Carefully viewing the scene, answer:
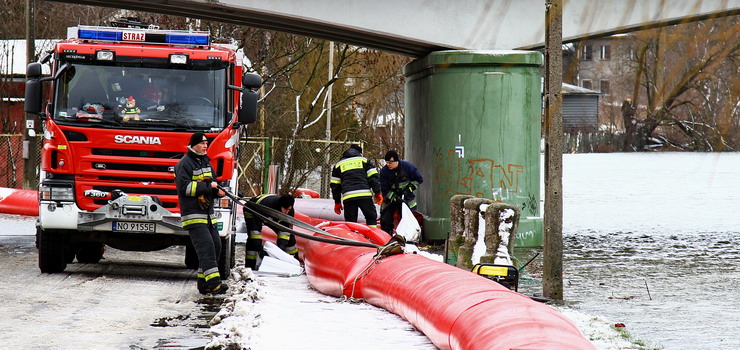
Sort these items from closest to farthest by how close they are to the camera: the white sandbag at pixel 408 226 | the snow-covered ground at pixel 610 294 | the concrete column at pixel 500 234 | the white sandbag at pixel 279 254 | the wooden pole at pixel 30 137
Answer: the snow-covered ground at pixel 610 294, the concrete column at pixel 500 234, the white sandbag at pixel 279 254, the white sandbag at pixel 408 226, the wooden pole at pixel 30 137

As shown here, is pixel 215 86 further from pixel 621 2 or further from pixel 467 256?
pixel 621 2

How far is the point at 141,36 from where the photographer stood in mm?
12352

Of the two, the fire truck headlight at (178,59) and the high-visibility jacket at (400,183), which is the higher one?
the fire truck headlight at (178,59)

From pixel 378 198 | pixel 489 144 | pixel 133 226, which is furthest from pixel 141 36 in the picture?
pixel 489 144

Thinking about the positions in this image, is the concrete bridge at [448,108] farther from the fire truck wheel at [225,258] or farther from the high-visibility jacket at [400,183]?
the fire truck wheel at [225,258]

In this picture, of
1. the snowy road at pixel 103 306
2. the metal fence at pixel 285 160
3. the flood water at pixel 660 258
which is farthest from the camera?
the metal fence at pixel 285 160

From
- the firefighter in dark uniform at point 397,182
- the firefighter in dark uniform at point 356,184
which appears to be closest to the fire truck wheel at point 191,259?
the firefighter in dark uniform at point 356,184

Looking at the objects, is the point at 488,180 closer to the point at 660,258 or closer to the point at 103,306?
the point at 660,258

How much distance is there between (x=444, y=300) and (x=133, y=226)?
5407 millimetres

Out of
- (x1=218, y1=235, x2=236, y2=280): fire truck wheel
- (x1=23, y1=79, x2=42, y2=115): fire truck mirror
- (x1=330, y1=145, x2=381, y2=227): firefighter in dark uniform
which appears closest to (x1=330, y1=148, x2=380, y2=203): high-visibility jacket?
(x1=330, y1=145, x2=381, y2=227): firefighter in dark uniform

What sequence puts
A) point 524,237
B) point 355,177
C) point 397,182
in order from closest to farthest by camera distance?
point 355,177
point 397,182
point 524,237

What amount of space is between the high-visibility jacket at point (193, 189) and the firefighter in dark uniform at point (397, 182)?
5.90 metres

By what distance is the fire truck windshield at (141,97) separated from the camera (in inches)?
464

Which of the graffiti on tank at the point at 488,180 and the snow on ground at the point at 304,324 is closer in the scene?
the snow on ground at the point at 304,324
